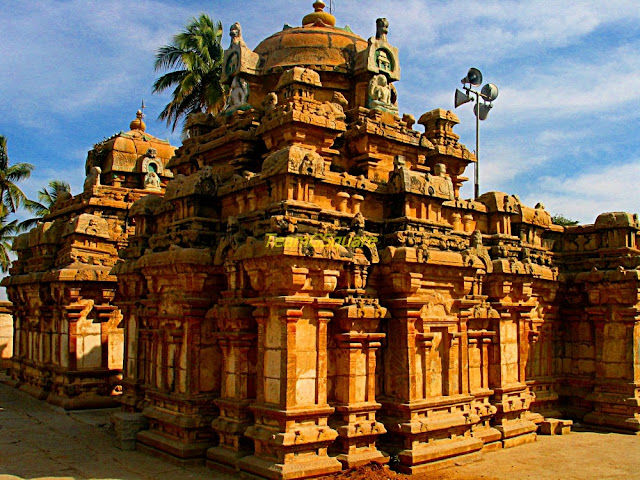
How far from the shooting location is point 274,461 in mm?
8461

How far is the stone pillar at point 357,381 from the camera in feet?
30.0

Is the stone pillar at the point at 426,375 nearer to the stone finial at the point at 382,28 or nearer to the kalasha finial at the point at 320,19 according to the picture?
the stone finial at the point at 382,28

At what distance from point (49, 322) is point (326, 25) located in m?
10.5

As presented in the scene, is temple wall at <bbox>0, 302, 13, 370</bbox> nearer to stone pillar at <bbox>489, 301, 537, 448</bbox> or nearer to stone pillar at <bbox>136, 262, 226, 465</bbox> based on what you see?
stone pillar at <bbox>136, 262, 226, 465</bbox>

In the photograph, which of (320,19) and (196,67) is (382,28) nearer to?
(320,19)

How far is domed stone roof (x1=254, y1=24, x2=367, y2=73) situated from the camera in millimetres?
12898

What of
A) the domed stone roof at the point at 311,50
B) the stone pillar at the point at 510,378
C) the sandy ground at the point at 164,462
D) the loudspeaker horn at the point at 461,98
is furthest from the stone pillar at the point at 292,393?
the loudspeaker horn at the point at 461,98

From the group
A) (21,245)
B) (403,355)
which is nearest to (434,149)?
(403,355)

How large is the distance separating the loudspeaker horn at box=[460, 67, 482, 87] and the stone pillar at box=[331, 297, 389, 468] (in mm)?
11899

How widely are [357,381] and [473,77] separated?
1295 cm

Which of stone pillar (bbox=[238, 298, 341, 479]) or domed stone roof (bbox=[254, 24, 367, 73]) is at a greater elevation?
domed stone roof (bbox=[254, 24, 367, 73])

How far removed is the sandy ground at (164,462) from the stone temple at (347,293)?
303mm

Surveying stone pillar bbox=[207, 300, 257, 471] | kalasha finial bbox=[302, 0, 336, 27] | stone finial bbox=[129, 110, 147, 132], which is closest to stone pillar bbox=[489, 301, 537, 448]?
stone pillar bbox=[207, 300, 257, 471]

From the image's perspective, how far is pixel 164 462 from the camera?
391 inches
